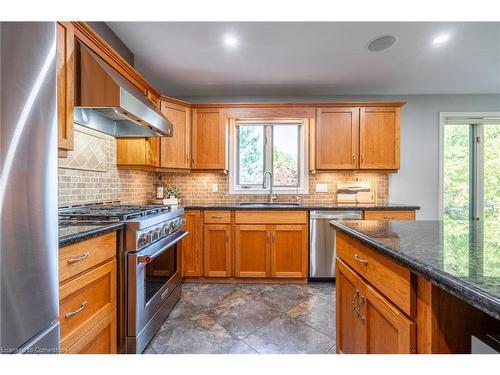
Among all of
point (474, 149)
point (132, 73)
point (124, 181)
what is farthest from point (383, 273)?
point (474, 149)

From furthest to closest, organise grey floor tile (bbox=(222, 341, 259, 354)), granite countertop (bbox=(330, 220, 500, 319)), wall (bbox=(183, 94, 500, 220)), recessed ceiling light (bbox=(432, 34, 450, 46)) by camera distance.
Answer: wall (bbox=(183, 94, 500, 220)) < recessed ceiling light (bbox=(432, 34, 450, 46)) < grey floor tile (bbox=(222, 341, 259, 354)) < granite countertop (bbox=(330, 220, 500, 319))

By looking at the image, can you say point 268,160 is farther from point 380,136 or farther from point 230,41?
point 230,41

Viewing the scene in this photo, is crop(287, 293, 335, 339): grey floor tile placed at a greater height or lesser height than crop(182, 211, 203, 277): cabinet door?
lesser

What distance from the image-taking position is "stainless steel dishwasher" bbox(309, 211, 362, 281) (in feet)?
9.53

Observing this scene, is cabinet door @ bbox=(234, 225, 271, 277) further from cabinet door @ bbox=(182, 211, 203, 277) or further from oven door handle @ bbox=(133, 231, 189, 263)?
oven door handle @ bbox=(133, 231, 189, 263)

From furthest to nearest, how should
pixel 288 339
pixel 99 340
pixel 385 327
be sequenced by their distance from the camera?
1. pixel 288 339
2. pixel 99 340
3. pixel 385 327

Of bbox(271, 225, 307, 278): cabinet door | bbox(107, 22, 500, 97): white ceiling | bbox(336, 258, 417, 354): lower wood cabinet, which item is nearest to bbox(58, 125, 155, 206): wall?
bbox(107, 22, 500, 97): white ceiling

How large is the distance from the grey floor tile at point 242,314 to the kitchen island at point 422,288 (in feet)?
3.07

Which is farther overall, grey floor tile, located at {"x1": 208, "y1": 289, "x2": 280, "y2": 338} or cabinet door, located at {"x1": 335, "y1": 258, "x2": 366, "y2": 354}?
grey floor tile, located at {"x1": 208, "y1": 289, "x2": 280, "y2": 338}

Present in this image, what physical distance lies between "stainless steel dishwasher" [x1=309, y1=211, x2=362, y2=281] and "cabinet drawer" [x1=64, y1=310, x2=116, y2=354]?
2.11 m

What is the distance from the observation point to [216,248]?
295 centimetres

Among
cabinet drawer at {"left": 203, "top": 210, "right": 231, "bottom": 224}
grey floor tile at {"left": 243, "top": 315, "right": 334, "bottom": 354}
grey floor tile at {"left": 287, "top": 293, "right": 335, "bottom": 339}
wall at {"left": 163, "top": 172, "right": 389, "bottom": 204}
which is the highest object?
wall at {"left": 163, "top": 172, "right": 389, "bottom": 204}

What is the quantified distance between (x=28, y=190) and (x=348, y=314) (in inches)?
56.7

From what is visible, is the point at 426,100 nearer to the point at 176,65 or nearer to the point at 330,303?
the point at 330,303
